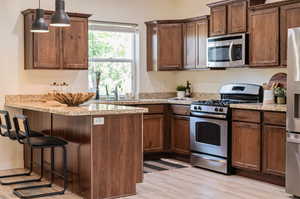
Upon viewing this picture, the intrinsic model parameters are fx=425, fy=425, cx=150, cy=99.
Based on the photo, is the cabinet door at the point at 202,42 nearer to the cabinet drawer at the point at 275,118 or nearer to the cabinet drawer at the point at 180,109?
the cabinet drawer at the point at 180,109

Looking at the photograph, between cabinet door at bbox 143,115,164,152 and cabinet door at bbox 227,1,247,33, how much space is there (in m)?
1.76

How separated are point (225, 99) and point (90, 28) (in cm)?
238

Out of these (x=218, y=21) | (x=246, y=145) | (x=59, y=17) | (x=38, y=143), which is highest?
(x=218, y=21)

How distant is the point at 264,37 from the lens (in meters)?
5.36

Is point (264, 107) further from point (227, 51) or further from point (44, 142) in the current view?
point (44, 142)

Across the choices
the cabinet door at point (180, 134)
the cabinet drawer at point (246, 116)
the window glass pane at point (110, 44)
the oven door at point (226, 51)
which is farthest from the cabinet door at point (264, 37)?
the window glass pane at point (110, 44)

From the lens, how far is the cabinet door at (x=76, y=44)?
602 centimetres

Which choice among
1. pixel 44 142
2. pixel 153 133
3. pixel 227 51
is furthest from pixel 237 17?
pixel 44 142

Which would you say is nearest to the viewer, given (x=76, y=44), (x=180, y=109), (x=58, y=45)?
(x=58, y=45)

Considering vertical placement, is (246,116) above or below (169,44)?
below

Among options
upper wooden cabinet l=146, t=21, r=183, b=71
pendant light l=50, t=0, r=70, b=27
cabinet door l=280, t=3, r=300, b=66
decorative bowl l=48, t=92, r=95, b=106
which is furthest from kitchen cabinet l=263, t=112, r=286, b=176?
pendant light l=50, t=0, r=70, b=27

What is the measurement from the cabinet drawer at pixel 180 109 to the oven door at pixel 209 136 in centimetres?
24

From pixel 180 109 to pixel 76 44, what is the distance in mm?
1821

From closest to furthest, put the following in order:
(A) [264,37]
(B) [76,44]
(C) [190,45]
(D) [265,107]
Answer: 1. (D) [265,107]
2. (A) [264,37]
3. (B) [76,44]
4. (C) [190,45]
